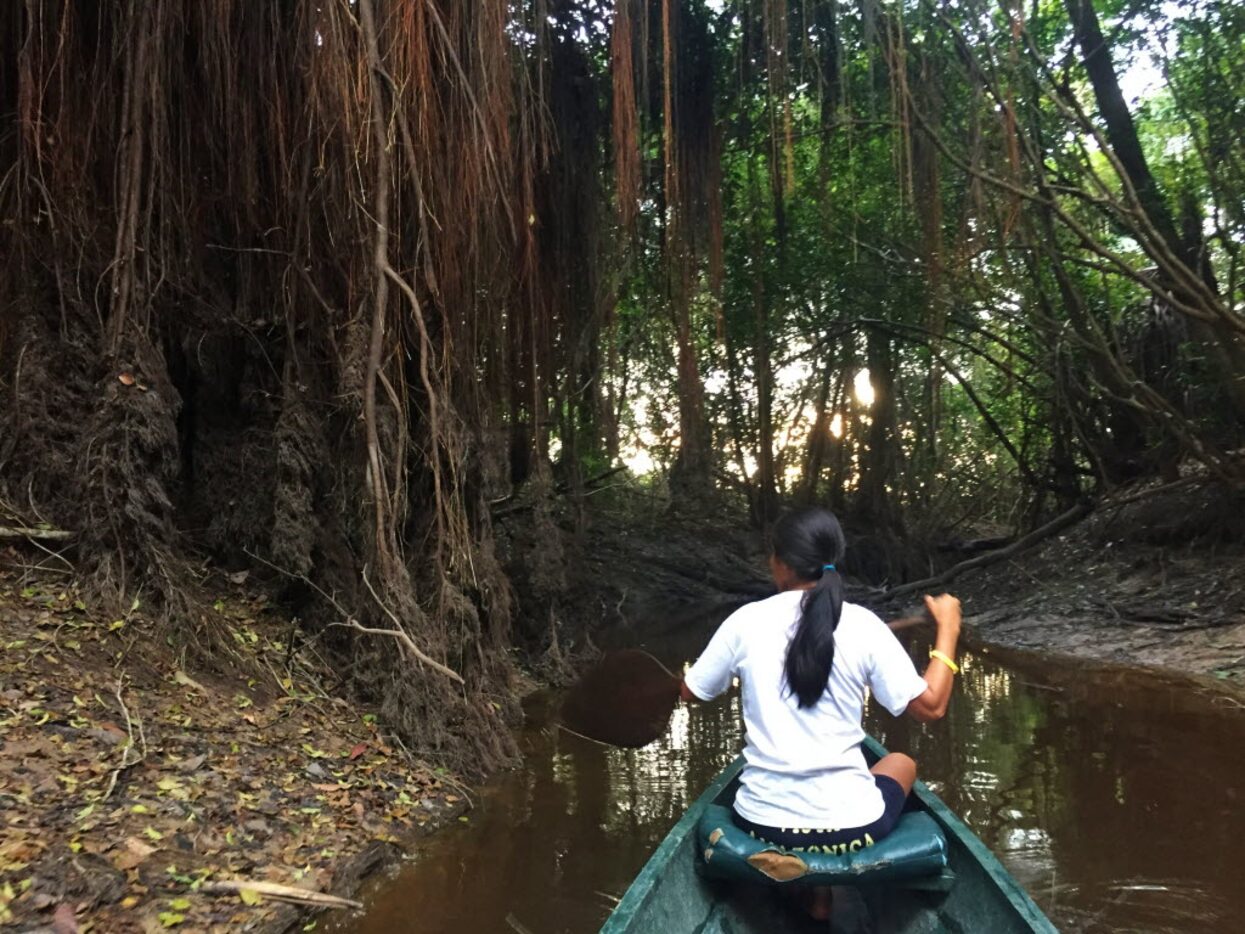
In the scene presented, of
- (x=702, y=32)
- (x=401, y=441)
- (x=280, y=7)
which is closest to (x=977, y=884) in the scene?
(x=401, y=441)

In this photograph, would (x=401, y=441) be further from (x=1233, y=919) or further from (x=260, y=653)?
(x=1233, y=919)

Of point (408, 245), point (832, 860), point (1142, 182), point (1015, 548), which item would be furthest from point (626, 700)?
point (1015, 548)

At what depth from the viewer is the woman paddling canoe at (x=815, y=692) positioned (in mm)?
2287

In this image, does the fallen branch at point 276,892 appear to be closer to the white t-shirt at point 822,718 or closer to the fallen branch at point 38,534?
the white t-shirt at point 822,718

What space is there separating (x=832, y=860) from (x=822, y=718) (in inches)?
13.5

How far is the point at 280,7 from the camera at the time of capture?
14.6 ft

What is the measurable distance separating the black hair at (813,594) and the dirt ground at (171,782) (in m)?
1.86

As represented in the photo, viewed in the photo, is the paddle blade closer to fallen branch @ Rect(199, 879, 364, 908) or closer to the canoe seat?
the canoe seat

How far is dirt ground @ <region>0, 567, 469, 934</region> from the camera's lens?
2.74m

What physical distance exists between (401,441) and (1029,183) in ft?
20.2

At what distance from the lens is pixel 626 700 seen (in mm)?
3357

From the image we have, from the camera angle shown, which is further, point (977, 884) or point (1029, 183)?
point (1029, 183)

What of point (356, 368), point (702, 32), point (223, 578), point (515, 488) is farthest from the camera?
point (515, 488)

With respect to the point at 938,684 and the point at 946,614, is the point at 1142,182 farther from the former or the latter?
the point at 938,684
